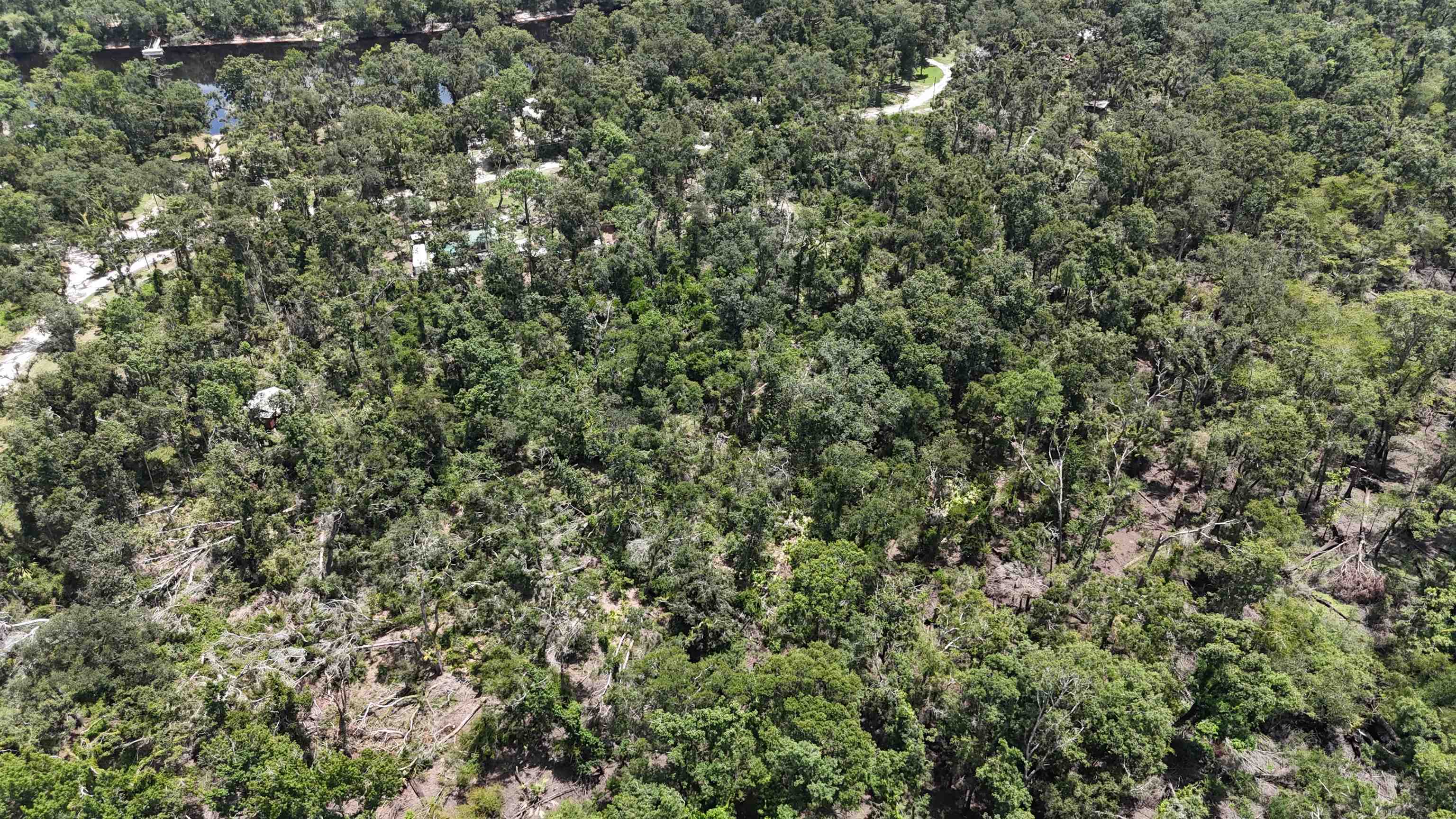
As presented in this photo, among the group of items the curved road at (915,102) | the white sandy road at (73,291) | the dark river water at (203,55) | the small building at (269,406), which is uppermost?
the curved road at (915,102)

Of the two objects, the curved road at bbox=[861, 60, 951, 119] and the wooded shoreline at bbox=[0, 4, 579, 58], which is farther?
the wooded shoreline at bbox=[0, 4, 579, 58]

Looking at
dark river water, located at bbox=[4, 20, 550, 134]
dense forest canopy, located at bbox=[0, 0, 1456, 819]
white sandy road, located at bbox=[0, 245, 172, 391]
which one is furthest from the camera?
dark river water, located at bbox=[4, 20, 550, 134]

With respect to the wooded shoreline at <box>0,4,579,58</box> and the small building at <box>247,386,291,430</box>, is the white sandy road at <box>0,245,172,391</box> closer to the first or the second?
the small building at <box>247,386,291,430</box>

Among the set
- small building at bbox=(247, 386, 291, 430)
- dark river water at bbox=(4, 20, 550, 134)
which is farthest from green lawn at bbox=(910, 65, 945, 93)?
small building at bbox=(247, 386, 291, 430)

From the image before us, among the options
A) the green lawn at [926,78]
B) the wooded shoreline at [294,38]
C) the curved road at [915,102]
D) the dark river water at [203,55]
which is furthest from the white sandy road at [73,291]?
the green lawn at [926,78]

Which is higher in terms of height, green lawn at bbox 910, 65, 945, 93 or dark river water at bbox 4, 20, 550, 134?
green lawn at bbox 910, 65, 945, 93

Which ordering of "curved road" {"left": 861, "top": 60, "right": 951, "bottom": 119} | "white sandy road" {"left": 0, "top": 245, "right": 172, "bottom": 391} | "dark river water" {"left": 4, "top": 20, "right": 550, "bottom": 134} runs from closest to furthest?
"white sandy road" {"left": 0, "top": 245, "right": 172, "bottom": 391} → "curved road" {"left": 861, "top": 60, "right": 951, "bottom": 119} → "dark river water" {"left": 4, "top": 20, "right": 550, "bottom": 134}

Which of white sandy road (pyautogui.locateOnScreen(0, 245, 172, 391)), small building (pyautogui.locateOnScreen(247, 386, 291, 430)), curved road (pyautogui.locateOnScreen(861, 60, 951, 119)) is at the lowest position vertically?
white sandy road (pyautogui.locateOnScreen(0, 245, 172, 391))

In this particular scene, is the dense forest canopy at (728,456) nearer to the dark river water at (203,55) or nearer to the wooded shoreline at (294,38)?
the dark river water at (203,55)
